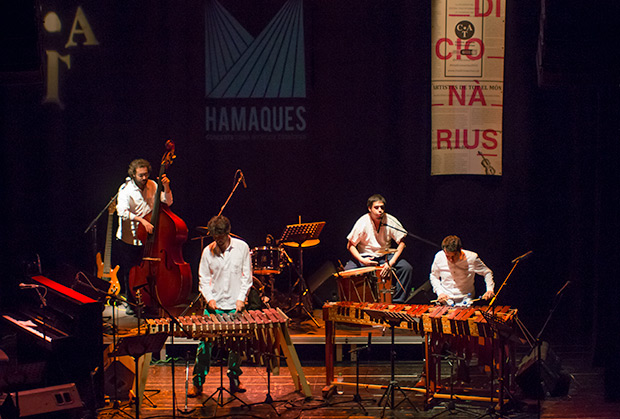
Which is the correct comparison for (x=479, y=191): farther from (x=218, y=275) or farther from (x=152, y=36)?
(x=152, y=36)

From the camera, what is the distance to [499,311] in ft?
19.6

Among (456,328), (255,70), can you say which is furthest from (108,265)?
(456,328)

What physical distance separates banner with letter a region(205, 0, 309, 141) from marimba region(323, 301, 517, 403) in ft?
10.5

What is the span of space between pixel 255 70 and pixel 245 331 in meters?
3.80

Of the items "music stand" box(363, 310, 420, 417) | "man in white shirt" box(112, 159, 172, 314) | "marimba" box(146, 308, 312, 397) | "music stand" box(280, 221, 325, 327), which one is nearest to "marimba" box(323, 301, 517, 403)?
"music stand" box(363, 310, 420, 417)

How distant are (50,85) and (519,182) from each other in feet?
19.4

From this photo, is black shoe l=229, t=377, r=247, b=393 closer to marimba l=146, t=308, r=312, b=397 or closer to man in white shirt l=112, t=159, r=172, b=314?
marimba l=146, t=308, r=312, b=397

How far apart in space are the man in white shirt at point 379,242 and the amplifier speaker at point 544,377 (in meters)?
Answer: 1.86

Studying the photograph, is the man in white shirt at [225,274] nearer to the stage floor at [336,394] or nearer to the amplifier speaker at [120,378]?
the stage floor at [336,394]

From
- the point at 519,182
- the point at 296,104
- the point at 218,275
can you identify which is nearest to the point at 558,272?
the point at 519,182

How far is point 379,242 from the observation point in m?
8.09

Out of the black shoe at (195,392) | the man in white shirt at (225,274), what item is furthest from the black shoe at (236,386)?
the black shoe at (195,392)

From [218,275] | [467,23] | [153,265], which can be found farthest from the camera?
[467,23]

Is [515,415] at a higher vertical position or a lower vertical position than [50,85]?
lower
